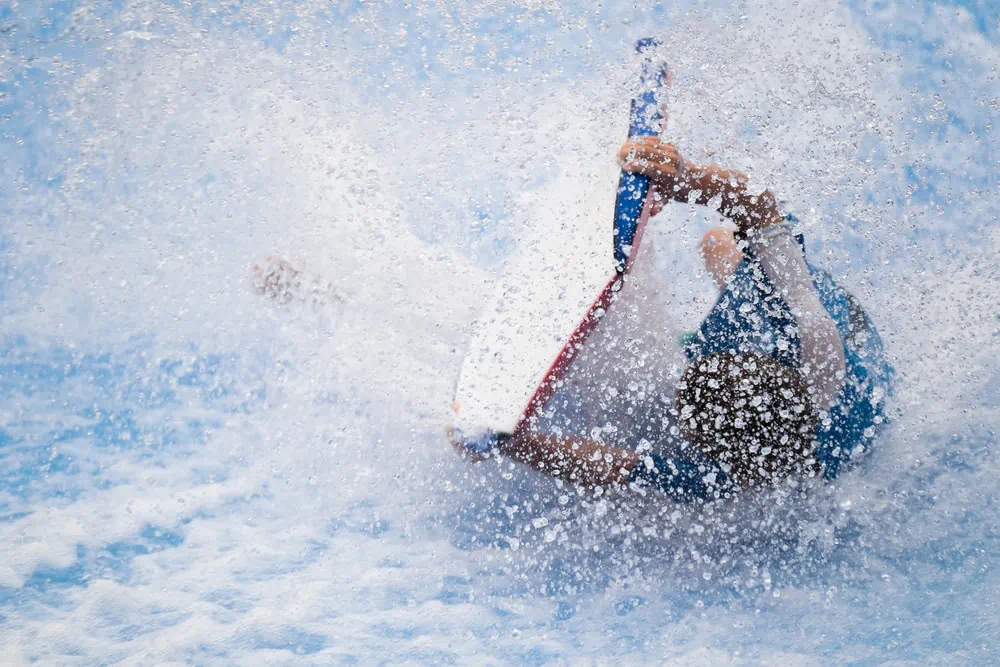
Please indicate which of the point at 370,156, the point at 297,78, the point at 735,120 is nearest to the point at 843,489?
the point at 735,120

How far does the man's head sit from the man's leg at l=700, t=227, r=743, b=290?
0.36 m

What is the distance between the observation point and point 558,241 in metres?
2.05

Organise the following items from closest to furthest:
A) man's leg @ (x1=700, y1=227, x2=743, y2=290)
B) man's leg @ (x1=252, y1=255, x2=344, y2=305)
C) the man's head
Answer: the man's head → man's leg @ (x1=700, y1=227, x2=743, y2=290) → man's leg @ (x1=252, y1=255, x2=344, y2=305)

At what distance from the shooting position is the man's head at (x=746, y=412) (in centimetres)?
180

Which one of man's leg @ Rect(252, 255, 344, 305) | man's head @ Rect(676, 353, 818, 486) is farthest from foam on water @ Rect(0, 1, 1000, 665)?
man's head @ Rect(676, 353, 818, 486)

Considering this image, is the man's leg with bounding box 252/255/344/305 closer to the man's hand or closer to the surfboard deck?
the surfboard deck

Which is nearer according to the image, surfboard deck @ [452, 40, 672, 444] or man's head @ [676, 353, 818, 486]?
man's head @ [676, 353, 818, 486]

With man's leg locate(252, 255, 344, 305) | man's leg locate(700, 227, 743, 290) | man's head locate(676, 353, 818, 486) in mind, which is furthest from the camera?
man's leg locate(252, 255, 344, 305)

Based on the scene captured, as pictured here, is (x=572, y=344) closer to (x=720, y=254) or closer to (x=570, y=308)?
(x=570, y=308)

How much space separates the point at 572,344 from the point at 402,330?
83 cm

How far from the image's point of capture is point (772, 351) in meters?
1.90

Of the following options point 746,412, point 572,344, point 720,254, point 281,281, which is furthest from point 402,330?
point 746,412

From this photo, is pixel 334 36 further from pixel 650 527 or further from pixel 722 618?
pixel 722 618

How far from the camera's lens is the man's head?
1.80 m
